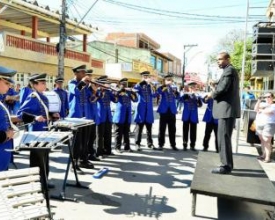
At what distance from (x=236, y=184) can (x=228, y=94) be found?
1.29 m

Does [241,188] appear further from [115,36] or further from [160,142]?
[115,36]

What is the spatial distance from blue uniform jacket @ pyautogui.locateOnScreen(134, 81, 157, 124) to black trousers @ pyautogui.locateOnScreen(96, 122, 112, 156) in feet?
3.37

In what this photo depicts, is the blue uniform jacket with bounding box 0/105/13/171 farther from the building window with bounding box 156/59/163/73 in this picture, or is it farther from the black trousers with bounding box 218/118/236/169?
the building window with bounding box 156/59/163/73

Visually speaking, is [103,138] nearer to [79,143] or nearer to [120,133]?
[120,133]

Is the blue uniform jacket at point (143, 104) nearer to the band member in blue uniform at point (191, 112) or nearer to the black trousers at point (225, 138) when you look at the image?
the band member in blue uniform at point (191, 112)

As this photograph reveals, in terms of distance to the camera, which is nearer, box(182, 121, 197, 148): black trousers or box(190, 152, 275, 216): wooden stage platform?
box(190, 152, 275, 216): wooden stage platform

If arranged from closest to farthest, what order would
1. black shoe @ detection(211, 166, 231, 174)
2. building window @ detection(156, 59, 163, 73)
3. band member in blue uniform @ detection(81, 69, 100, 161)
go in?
black shoe @ detection(211, 166, 231, 174)
band member in blue uniform @ detection(81, 69, 100, 161)
building window @ detection(156, 59, 163, 73)

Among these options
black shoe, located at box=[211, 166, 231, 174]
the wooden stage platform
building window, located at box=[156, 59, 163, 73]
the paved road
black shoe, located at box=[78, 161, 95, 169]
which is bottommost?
the paved road

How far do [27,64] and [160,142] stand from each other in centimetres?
→ 1074

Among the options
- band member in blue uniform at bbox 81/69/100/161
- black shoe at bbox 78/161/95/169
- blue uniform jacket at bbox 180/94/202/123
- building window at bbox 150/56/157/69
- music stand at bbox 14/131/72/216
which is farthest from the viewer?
building window at bbox 150/56/157/69

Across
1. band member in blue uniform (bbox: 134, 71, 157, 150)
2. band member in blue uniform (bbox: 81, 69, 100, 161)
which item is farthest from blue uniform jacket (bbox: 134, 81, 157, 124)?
band member in blue uniform (bbox: 81, 69, 100, 161)

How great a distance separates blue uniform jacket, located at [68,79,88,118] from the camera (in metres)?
6.62

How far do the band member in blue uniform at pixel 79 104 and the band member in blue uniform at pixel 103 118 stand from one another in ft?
2.23

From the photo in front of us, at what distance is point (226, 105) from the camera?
5.13 m
